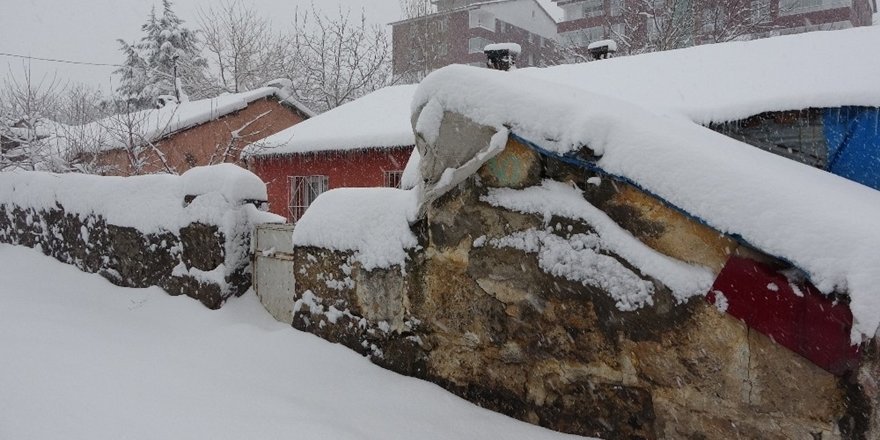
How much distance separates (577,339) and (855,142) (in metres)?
5.20

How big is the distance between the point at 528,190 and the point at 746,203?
1.07 m

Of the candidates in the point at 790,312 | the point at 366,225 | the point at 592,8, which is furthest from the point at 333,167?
the point at 592,8

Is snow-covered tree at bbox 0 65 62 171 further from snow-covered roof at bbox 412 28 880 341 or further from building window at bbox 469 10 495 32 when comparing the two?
building window at bbox 469 10 495 32

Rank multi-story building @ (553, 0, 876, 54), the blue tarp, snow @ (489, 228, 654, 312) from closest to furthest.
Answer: snow @ (489, 228, 654, 312)
the blue tarp
multi-story building @ (553, 0, 876, 54)

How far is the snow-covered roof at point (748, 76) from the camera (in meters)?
6.30

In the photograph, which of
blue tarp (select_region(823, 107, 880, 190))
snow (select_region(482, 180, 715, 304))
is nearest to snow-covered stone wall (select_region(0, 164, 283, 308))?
snow (select_region(482, 180, 715, 304))

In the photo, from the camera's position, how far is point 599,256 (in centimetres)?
274

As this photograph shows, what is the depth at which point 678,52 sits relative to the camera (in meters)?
10.1

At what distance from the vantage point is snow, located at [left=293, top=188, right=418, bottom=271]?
3.65 m

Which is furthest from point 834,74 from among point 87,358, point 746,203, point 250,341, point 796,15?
point 796,15

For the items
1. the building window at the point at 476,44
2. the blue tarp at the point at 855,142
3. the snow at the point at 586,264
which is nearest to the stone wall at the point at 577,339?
the snow at the point at 586,264

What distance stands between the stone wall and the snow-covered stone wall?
5.37 feet

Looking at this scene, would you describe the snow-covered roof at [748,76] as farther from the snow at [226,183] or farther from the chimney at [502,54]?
the snow at [226,183]

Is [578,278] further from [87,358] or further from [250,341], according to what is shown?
[87,358]
